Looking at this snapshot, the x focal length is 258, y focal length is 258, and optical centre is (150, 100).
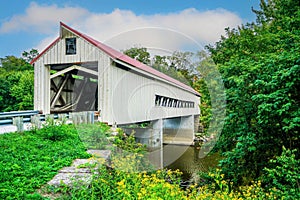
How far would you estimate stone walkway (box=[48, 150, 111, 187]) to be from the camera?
3.96 m

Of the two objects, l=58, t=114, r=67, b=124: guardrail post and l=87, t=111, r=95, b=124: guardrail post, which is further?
l=87, t=111, r=95, b=124: guardrail post

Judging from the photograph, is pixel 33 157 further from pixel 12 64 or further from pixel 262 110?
pixel 12 64

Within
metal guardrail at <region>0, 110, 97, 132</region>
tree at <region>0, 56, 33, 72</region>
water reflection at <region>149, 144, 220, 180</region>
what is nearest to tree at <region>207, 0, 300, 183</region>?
metal guardrail at <region>0, 110, 97, 132</region>

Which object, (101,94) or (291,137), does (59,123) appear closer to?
(101,94)

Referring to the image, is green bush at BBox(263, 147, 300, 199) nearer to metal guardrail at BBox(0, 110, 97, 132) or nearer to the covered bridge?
metal guardrail at BBox(0, 110, 97, 132)

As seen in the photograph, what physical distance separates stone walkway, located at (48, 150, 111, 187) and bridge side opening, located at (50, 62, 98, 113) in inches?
237

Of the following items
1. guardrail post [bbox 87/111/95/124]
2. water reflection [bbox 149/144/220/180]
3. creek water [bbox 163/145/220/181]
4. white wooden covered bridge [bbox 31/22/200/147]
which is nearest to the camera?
guardrail post [bbox 87/111/95/124]

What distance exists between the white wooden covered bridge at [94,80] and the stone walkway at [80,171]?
392cm

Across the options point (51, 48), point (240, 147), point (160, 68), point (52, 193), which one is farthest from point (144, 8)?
point (52, 193)

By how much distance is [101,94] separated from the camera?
9195mm

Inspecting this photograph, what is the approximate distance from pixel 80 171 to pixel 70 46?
6.48m

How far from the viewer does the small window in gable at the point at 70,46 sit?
9719mm

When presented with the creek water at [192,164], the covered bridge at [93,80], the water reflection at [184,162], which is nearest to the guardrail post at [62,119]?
the covered bridge at [93,80]

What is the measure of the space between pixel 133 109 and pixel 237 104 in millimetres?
4828
